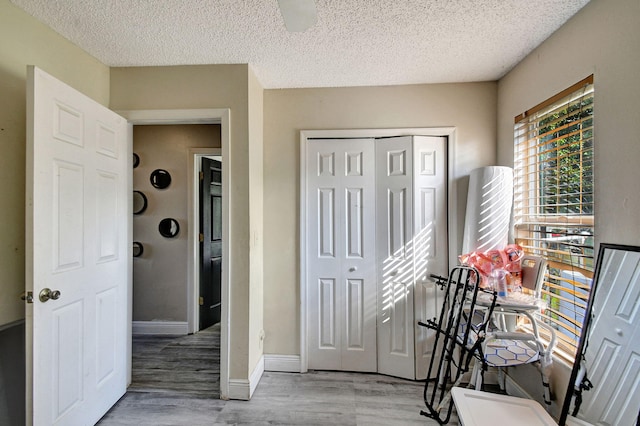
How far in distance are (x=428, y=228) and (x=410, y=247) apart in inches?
8.5

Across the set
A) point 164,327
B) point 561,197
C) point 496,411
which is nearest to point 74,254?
point 164,327

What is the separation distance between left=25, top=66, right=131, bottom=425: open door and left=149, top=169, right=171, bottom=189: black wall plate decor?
123 cm

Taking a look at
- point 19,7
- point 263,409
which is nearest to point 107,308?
point 263,409

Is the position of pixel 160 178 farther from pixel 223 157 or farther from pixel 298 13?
pixel 298 13

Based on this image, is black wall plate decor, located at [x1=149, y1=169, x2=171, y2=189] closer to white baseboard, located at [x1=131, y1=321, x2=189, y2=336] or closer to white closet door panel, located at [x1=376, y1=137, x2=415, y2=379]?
white baseboard, located at [x1=131, y1=321, x2=189, y2=336]

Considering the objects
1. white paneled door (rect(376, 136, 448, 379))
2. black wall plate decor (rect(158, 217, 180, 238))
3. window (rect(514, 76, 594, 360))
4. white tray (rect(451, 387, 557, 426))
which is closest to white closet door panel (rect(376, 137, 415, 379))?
white paneled door (rect(376, 136, 448, 379))

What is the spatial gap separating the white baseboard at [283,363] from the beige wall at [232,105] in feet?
1.30

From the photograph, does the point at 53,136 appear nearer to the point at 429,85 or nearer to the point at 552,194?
the point at 429,85

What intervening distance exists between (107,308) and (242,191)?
1.19 m

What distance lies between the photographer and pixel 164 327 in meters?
3.47

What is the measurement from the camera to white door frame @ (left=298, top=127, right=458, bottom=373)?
2.50m

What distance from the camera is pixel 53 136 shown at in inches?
63.4

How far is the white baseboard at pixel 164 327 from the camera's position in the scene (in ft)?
11.3

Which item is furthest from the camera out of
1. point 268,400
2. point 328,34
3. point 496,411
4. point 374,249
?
point 374,249
